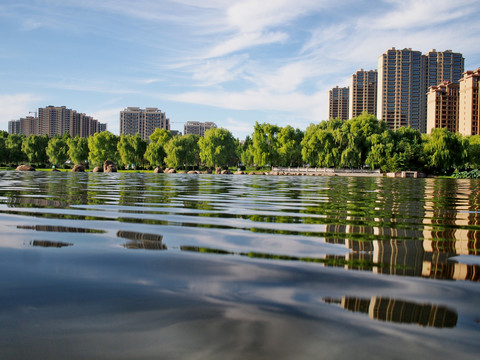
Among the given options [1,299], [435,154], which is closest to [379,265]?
[1,299]

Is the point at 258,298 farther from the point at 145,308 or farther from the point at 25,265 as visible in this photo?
the point at 25,265

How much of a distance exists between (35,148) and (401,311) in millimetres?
102433

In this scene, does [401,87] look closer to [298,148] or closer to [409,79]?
[409,79]

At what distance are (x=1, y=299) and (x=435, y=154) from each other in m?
59.1

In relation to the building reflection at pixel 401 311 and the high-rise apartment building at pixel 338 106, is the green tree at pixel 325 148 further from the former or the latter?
the high-rise apartment building at pixel 338 106

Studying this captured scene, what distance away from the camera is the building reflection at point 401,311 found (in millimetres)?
1836

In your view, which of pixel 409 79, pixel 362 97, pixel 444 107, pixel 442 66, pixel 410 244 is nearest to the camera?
pixel 410 244

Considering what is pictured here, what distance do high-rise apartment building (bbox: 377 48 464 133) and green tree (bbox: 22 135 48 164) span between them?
4501 inches

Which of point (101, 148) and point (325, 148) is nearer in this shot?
point (325, 148)

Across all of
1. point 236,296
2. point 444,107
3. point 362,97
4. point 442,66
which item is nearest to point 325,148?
point 236,296

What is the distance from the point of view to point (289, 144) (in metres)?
67.6

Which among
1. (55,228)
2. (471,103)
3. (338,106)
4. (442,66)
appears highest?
(442,66)

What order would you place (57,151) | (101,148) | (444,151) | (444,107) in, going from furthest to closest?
(444,107)
(57,151)
(101,148)
(444,151)

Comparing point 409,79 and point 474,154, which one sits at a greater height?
point 409,79
